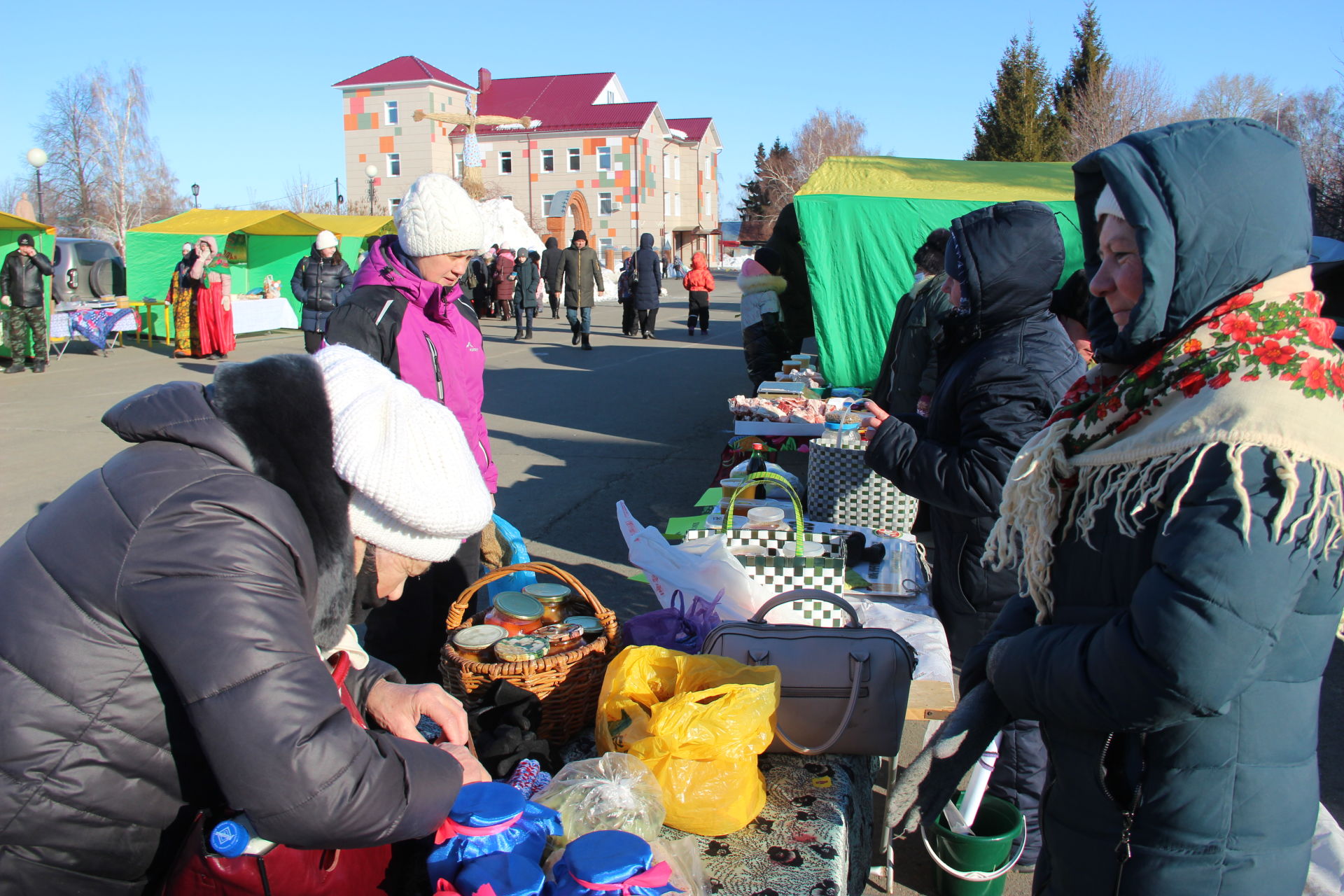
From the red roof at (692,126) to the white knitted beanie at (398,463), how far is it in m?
66.8

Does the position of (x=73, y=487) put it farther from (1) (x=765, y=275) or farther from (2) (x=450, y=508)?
(1) (x=765, y=275)

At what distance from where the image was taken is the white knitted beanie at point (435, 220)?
3.36 meters

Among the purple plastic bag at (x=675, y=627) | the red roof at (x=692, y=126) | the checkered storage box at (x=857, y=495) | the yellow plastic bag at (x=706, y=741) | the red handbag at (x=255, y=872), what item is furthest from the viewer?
the red roof at (x=692, y=126)

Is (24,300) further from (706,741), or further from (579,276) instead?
(706,741)

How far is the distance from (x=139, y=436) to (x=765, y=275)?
28.9ft

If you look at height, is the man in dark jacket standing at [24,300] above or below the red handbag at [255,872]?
above

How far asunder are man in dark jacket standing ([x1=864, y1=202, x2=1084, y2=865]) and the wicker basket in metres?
1.09

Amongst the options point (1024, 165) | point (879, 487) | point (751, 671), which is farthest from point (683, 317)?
point (751, 671)

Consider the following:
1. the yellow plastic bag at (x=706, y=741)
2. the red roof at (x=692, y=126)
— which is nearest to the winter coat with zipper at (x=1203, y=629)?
the yellow plastic bag at (x=706, y=741)

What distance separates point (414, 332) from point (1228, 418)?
9.08ft

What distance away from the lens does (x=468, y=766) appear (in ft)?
6.00

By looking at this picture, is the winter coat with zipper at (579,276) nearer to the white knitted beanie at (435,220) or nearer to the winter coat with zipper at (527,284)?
the winter coat with zipper at (527,284)

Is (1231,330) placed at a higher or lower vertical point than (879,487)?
higher

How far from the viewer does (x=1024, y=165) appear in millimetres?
10594
